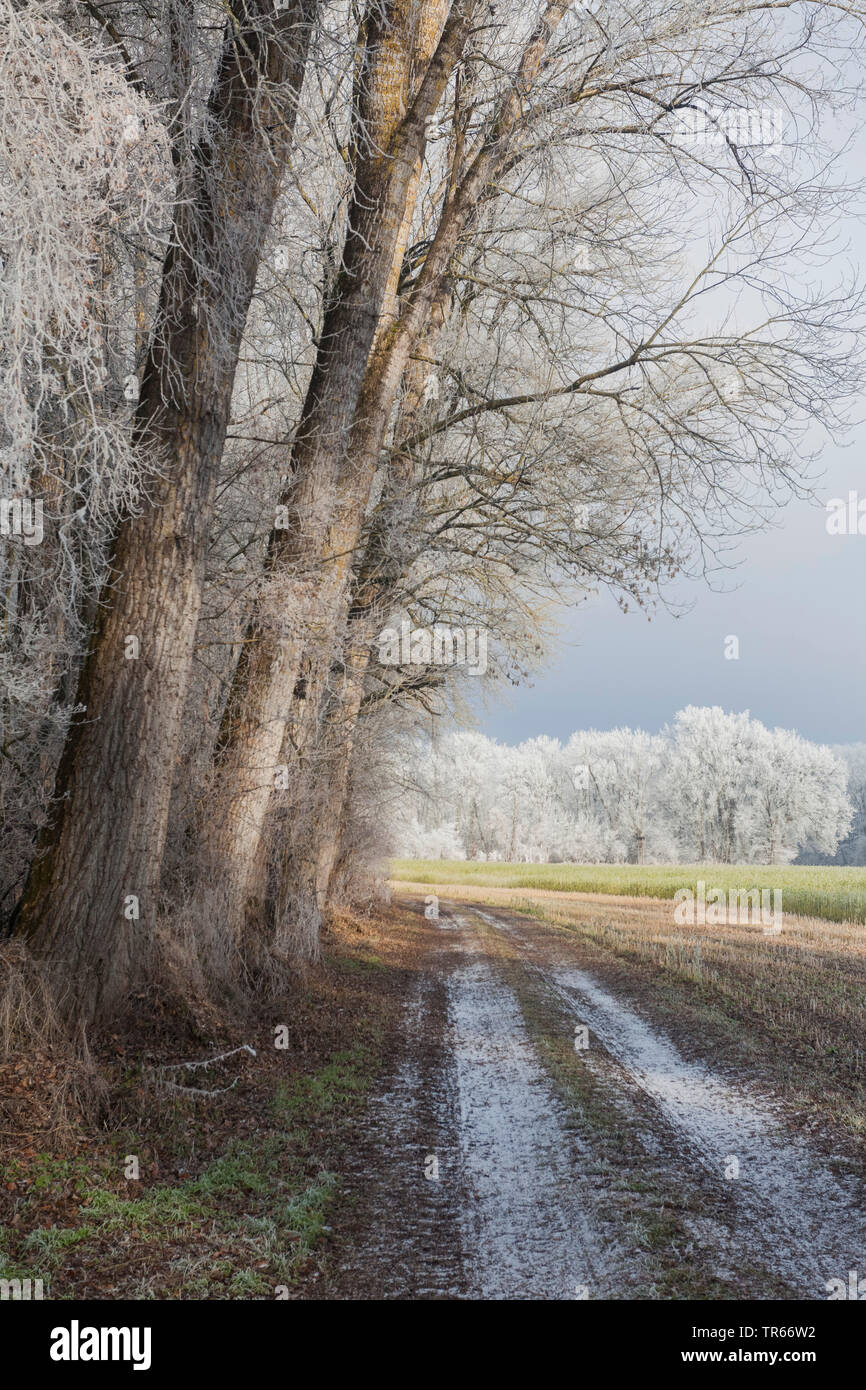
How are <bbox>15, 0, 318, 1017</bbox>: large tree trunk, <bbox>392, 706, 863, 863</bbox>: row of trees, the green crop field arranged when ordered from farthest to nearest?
1. <bbox>392, 706, 863, 863</bbox>: row of trees
2. the green crop field
3. <bbox>15, 0, 318, 1017</bbox>: large tree trunk

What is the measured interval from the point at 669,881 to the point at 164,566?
103ft

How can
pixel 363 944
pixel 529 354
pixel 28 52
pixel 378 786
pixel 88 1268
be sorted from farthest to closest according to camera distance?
pixel 378 786 → pixel 363 944 → pixel 529 354 → pixel 28 52 → pixel 88 1268

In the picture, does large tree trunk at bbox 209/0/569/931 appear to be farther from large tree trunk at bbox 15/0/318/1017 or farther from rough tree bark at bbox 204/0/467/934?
large tree trunk at bbox 15/0/318/1017

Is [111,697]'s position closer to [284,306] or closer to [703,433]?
[284,306]

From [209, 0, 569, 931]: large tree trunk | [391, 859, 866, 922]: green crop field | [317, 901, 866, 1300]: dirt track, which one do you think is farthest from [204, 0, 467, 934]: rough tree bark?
[391, 859, 866, 922]: green crop field

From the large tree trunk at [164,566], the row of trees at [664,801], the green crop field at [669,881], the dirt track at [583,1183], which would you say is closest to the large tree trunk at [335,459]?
the large tree trunk at [164,566]

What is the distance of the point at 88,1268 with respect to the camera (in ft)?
12.5

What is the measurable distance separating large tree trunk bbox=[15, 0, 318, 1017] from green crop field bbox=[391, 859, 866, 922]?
72.2ft

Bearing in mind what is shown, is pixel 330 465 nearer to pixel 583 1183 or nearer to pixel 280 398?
pixel 280 398

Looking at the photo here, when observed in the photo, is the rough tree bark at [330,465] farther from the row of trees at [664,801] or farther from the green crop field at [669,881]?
the row of trees at [664,801]

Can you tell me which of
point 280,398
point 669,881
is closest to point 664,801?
point 669,881

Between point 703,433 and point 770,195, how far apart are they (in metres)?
2.55

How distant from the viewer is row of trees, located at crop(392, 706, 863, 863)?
235 ft
